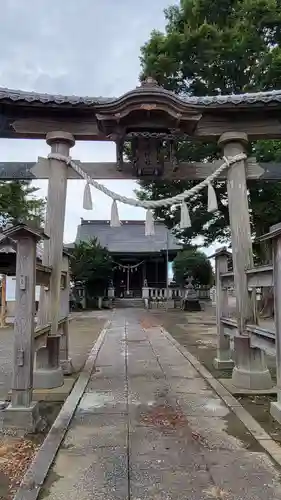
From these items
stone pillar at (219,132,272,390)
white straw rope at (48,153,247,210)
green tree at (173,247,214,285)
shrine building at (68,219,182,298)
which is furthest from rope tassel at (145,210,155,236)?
shrine building at (68,219,182,298)

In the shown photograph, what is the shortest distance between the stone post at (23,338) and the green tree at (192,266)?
73.5 ft

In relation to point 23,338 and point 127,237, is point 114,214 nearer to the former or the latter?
point 23,338

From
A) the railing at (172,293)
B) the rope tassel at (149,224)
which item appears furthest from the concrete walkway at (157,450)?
the railing at (172,293)

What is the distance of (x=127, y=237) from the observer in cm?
3434

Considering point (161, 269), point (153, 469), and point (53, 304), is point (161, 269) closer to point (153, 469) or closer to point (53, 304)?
point (53, 304)

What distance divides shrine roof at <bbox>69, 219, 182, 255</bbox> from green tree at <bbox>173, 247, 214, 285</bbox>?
989mm

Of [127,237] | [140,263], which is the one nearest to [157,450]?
[140,263]

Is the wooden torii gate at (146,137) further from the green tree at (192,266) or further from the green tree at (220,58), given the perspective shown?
the green tree at (192,266)

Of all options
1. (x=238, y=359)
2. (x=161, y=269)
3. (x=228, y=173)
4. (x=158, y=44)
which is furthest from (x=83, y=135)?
(x=161, y=269)

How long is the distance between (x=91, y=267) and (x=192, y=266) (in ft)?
21.9

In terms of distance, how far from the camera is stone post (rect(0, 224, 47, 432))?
373 cm

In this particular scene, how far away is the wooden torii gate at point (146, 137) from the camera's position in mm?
5258

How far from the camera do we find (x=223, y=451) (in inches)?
124

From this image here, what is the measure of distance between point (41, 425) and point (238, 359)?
106 inches
